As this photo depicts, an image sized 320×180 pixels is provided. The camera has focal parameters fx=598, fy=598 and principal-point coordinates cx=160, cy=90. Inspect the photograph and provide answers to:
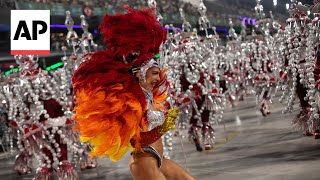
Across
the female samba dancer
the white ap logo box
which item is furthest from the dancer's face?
the white ap logo box

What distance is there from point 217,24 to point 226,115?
44.5 feet

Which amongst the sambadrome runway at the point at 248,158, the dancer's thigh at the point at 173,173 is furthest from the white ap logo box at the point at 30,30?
the dancer's thigh at the point at 173,173

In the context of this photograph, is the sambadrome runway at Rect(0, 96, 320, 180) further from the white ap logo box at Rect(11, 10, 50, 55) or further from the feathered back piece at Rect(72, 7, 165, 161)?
the feathered back piece at Rect(72, 7, 165, 161)

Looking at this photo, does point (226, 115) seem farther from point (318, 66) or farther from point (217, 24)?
point (217, 24)

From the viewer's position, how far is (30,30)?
22.3ft

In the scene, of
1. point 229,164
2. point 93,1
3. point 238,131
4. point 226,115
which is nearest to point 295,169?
point 229,164

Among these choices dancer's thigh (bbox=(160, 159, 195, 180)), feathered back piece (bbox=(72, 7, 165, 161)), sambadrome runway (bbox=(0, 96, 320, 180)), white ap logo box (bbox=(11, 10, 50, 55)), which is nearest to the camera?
feathered back piece (bbox=(72, 7, 165, 161))

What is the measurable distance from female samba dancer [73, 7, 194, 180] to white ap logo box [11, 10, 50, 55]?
3.16 meters

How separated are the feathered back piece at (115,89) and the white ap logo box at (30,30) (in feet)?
10.4

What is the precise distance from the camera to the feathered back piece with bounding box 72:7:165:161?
342 cm

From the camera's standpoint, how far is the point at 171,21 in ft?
75.6

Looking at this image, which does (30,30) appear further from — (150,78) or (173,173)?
(173,173)

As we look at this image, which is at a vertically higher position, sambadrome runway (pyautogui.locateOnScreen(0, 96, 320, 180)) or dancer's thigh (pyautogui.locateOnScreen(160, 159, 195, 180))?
dancer's thigh (pyautogui.locateOnScreen(160, 159, 195, 180))

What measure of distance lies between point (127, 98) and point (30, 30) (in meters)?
3.67
